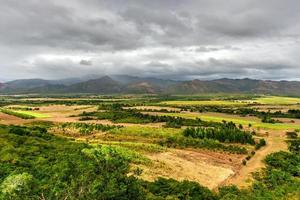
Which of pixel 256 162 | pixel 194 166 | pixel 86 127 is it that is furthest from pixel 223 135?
pixel 86 127

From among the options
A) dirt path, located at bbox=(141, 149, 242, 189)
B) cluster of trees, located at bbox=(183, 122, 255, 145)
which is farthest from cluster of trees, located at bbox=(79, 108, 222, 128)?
dirt path, located at bbox=(141, 149, 242, 189)

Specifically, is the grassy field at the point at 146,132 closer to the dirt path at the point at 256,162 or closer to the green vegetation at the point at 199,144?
the green vegetation at the point at 199,144

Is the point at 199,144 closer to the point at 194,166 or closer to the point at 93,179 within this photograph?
the point at 194,166

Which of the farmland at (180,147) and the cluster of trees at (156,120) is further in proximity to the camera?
the cluster of trees at (156,120)

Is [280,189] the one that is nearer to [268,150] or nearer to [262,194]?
[262,194]

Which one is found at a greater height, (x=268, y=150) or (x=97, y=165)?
(x=97, y=165)

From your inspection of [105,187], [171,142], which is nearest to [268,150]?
[171,142]

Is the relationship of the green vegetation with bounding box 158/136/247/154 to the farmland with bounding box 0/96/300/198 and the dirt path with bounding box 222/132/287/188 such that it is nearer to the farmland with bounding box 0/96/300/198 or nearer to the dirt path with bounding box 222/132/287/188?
the farmland with bounding box 0/96/300/198

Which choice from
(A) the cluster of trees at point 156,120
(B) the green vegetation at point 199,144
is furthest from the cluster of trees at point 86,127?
(B) the green vegetation at point 199,144
